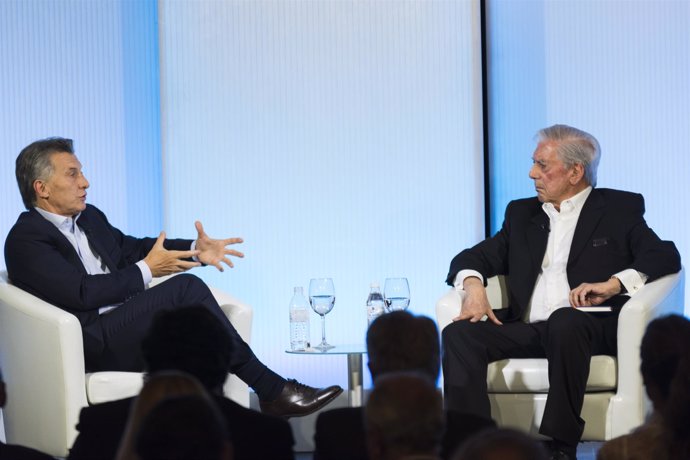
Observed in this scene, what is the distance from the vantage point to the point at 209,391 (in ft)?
6.40

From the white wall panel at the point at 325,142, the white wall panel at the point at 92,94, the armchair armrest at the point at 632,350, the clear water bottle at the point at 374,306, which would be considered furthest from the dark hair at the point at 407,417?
the white wall panel at the point at 92,94

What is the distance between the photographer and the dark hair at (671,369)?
188 cm

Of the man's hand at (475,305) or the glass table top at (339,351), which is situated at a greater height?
the man's hand at (475,305)

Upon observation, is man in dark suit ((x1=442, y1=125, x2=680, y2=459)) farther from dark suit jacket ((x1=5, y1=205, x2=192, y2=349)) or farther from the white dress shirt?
dark suit jacket ((x1=5, y1=205, x2=192, y2=349))

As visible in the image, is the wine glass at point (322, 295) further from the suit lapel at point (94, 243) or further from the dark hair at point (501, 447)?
the dark hair at point (501, 447)

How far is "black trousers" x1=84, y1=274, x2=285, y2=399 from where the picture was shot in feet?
11.5

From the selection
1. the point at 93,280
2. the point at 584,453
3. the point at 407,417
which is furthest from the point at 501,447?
the point at 584,453

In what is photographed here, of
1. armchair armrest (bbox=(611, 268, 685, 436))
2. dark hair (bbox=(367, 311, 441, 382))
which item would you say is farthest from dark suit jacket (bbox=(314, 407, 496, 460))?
armchair armrest (bbox=(611, 268, 685, 436))

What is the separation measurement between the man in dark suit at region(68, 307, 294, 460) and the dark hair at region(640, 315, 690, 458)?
2.43 feet

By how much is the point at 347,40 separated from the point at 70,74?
1372 mm

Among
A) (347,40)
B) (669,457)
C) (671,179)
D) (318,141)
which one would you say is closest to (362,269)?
(318,141)

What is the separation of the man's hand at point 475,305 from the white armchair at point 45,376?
1204 millimetres

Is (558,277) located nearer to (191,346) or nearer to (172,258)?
(172,258)

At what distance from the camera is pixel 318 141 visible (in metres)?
4.90
